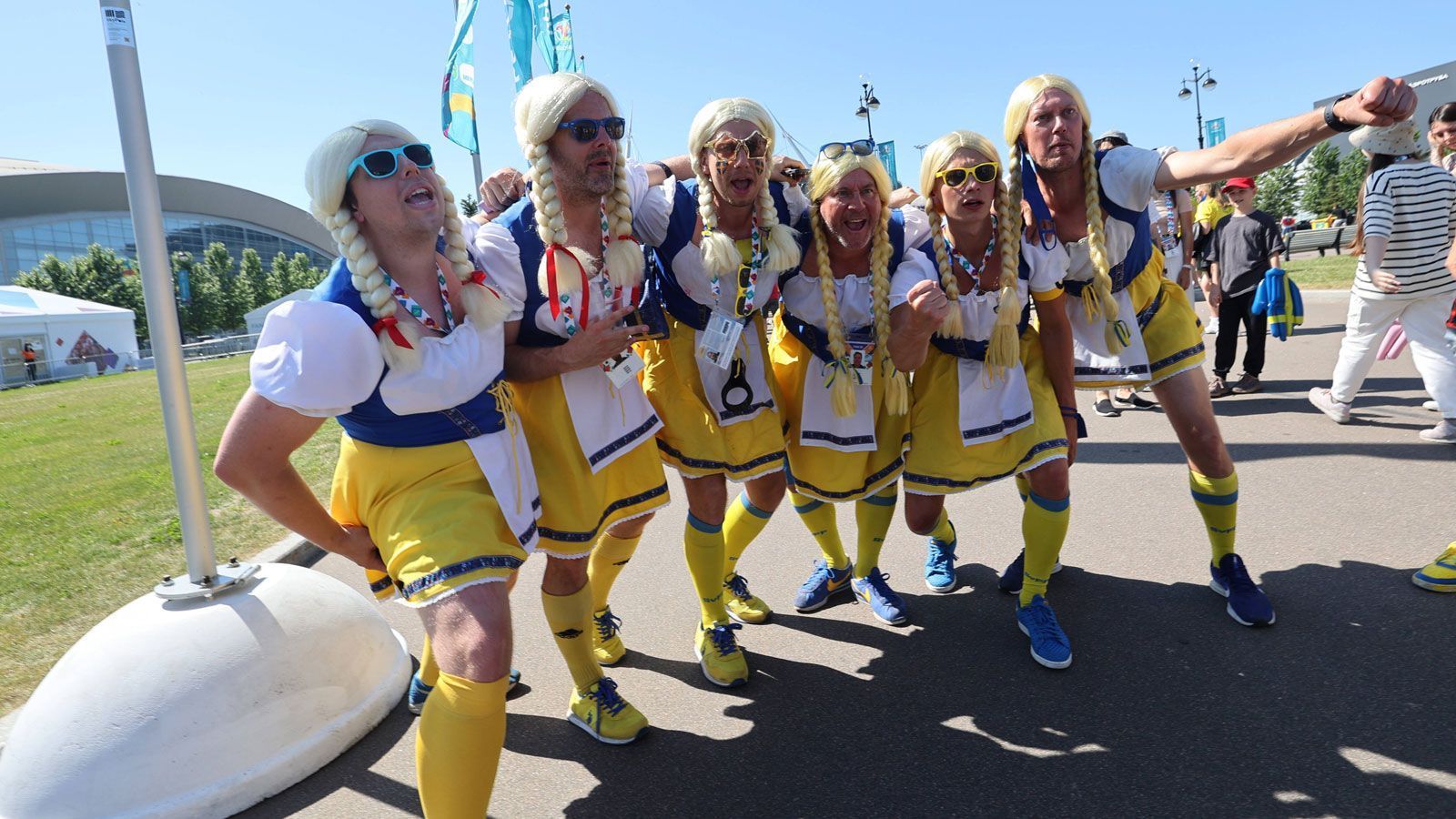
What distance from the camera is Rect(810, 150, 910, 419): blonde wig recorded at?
9.39 ft

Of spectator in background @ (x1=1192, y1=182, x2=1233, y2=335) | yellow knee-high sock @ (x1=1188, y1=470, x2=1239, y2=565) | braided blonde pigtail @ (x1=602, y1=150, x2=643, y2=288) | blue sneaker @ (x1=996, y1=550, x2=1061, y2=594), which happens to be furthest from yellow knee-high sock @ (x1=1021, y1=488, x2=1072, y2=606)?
spectator in background @ (x1=1192, y1=182, x2=1233, y2=335)

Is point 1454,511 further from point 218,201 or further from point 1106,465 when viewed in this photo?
point 218,201

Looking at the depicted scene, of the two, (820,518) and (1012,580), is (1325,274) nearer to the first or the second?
(1012,580)

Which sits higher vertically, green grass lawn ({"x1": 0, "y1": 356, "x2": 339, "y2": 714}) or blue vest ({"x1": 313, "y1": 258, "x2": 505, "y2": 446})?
blue vest ({"x1": 313, "y1": 258, "x2": 505, "y2": 446})

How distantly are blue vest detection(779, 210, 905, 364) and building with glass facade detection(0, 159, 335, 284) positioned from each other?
192 ft

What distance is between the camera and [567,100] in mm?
→ 2359

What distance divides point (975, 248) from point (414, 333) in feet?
6.53

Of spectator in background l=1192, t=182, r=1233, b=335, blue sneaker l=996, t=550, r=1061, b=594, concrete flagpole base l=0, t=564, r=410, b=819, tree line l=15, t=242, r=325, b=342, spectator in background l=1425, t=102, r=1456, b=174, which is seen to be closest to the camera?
concrete flagpole base l=0, t=564, r=410, b=819

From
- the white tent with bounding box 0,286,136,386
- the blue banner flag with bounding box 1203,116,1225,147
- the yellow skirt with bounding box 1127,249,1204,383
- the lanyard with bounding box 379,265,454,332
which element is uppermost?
the blue banner flag with bounding box 1203,116,1225,147

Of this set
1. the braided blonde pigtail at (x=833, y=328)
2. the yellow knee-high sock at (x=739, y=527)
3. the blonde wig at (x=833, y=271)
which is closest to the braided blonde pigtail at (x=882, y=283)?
the blonde wig at (x=833, y=271)

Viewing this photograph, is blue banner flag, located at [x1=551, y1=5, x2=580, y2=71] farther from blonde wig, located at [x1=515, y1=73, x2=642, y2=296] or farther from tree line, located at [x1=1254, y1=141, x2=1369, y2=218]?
tree line, located at [x1=1254, y1=141, x2=1369, y2=218]

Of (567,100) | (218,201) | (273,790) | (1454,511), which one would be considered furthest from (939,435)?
(218,201)

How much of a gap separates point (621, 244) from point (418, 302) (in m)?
0.66

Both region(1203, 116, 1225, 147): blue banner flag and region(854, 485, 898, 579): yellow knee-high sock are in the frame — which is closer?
region(854, 485, 898, 579): yellow knee-high sock
